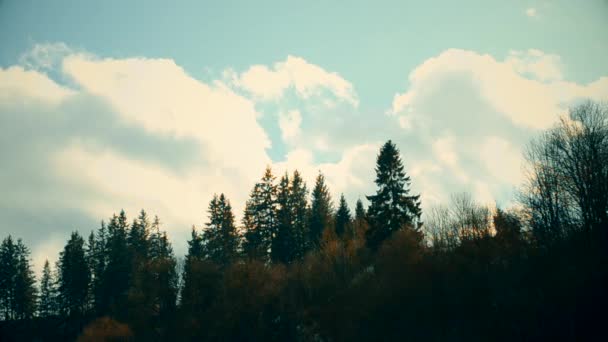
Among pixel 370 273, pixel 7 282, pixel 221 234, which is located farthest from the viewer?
pixel 7 282

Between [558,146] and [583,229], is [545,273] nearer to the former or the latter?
[583,229]

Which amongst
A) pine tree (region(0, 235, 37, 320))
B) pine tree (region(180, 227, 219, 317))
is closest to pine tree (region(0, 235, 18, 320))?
pine tree (region(0, 235, 37, 320))

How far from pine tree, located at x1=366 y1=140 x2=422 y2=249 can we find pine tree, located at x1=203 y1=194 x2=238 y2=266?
97.2 ft

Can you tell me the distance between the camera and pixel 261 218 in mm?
66188

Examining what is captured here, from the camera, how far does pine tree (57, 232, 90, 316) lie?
A: 7294 centimetres

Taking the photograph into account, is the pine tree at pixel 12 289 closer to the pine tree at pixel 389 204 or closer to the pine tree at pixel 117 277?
the pine tree at pixel 117 277

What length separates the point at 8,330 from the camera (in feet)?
252

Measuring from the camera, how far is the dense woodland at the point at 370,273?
3425 cm

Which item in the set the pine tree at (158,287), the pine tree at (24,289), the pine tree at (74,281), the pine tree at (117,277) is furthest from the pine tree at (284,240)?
the pine tree at (24,289)

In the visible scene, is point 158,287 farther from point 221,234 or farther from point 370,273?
point 370,273

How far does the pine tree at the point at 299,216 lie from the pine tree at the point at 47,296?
185 feet

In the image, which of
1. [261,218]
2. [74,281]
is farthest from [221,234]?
[74,281]

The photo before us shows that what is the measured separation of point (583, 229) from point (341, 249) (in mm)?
28253

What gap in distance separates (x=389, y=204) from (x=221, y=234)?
34.5 meters
